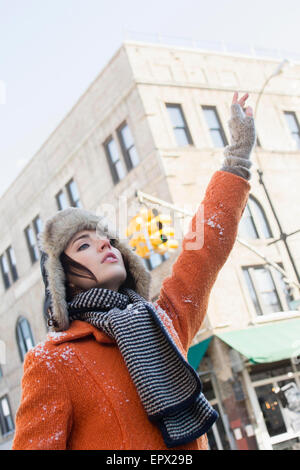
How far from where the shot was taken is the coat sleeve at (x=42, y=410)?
1.53 m

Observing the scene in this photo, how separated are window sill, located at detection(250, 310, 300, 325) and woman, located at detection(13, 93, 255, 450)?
1261 centimetres

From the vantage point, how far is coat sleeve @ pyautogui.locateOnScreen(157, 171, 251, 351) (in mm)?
2098

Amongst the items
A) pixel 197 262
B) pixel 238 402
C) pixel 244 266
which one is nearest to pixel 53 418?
pixel 197 262

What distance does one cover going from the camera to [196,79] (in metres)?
17.1

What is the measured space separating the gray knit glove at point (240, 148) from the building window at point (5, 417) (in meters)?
21.9

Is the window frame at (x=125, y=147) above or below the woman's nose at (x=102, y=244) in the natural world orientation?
above

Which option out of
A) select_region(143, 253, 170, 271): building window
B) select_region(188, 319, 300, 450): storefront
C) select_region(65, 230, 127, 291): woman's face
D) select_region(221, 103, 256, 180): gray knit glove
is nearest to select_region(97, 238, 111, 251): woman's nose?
select_region(65, 230, 127, 291): woman's face

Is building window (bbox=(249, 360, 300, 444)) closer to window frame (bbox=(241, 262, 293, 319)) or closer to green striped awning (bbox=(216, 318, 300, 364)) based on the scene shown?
green striped awning (bbox=(216, 318, 300, 364))

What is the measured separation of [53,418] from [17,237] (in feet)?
69.8

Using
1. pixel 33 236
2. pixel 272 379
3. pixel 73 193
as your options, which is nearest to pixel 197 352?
pixel 272 379

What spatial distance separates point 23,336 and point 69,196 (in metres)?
6.58

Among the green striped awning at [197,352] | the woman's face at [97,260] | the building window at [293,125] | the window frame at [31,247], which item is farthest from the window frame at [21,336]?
the woman's face at [97,260]

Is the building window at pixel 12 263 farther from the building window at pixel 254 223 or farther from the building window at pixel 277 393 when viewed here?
the building window at pixel 277 393

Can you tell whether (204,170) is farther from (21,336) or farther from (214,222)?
(214,222)
